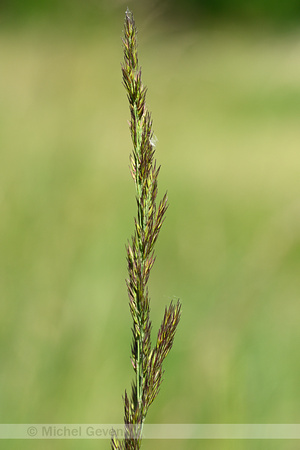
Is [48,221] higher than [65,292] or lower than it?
higher

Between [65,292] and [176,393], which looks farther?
[65,292]

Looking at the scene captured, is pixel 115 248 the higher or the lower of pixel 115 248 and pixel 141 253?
the higher

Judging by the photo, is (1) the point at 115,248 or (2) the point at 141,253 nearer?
(2) the point at 141,253

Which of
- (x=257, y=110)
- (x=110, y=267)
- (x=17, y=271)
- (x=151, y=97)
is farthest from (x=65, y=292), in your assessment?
(x=257, y=110)

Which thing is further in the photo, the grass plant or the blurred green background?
the blurred green background

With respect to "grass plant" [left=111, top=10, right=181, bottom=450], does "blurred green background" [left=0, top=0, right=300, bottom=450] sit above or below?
above

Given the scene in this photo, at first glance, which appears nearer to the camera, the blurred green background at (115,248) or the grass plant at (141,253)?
the grass plant at (141,253)

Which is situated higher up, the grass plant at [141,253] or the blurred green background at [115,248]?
the blurred green background at [115,248]

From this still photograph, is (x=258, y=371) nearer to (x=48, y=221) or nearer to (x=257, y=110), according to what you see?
(x=48, y=221)
